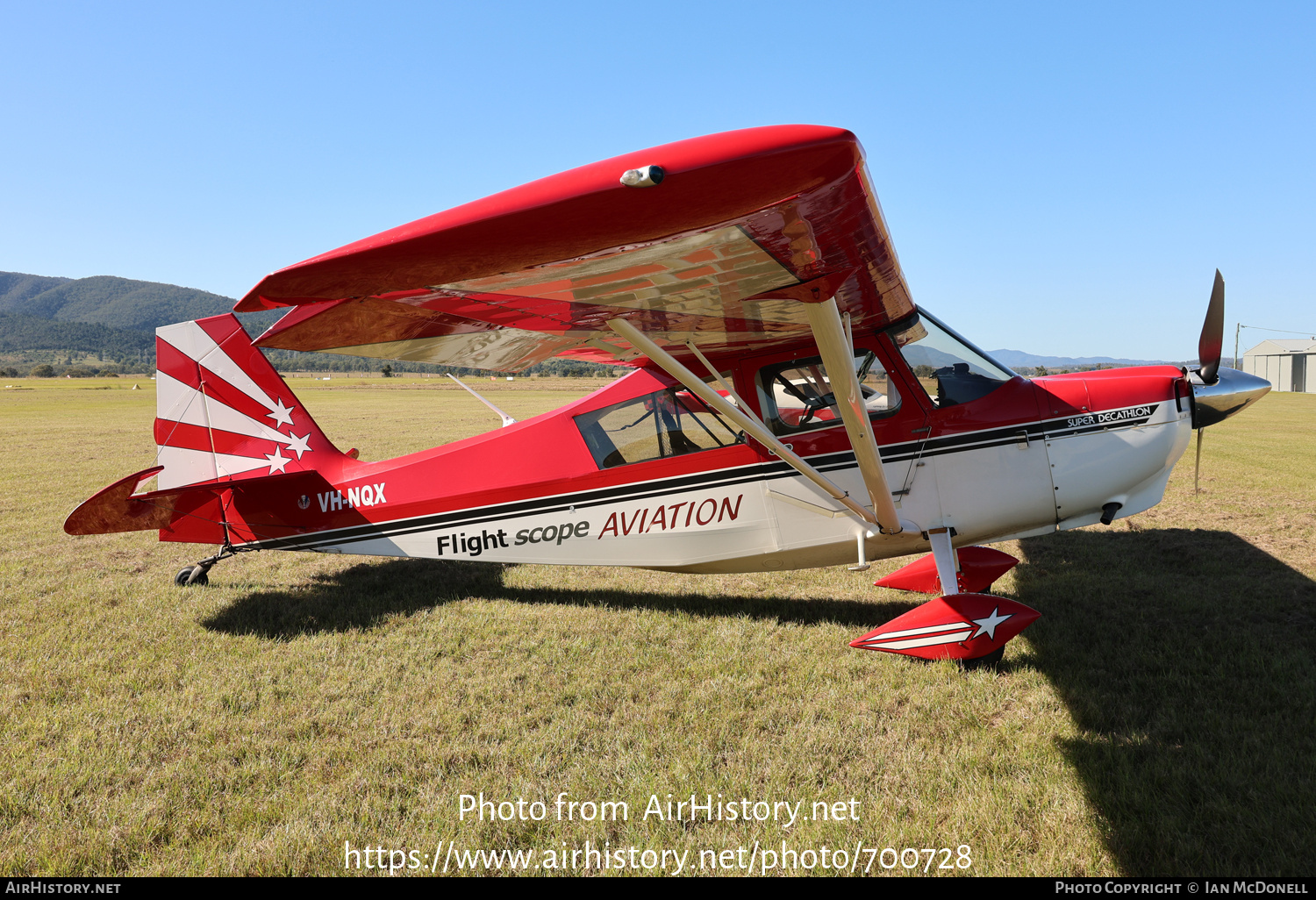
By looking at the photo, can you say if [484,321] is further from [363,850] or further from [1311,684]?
[1311,684]

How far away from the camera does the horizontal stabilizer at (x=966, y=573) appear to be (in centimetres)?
522

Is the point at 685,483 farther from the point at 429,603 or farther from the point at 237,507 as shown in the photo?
the point at 237,507

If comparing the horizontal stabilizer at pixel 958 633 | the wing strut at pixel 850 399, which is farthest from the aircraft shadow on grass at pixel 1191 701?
the wing strut at pixel 850 399

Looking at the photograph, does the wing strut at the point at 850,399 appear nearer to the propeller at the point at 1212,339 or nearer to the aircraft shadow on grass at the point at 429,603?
the aircraft shadow on grass at the point at 429,603

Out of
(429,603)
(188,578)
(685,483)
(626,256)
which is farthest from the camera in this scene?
(188,578)

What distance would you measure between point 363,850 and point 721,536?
2.87 m

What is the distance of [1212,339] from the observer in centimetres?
466

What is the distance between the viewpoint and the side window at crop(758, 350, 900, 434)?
4.56 metres

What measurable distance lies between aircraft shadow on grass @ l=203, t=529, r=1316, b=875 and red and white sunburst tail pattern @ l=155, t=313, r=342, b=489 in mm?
1180

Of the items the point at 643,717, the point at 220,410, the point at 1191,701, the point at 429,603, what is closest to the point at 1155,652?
the point at 1191,701

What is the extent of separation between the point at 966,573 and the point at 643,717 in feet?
9.93

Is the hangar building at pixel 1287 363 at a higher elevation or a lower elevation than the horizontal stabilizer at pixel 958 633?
lower

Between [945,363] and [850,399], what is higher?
[945,363]

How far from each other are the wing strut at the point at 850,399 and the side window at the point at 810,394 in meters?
0.62
